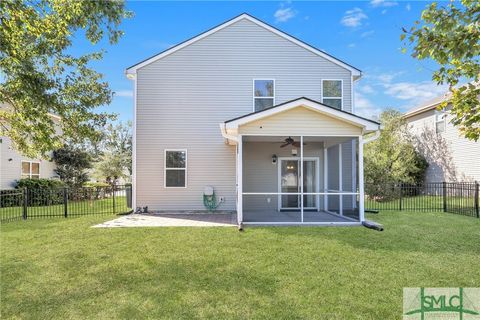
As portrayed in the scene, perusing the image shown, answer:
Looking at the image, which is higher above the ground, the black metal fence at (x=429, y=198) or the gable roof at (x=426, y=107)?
the gable roof at (x=426, y=107)

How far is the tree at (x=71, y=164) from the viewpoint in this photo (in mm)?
20109

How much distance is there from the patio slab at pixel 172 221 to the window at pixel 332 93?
608cm

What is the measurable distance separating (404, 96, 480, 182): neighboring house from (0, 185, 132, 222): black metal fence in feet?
51.2

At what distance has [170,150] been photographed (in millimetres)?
12328

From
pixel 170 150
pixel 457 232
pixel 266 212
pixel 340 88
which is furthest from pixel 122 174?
pixel 457 232

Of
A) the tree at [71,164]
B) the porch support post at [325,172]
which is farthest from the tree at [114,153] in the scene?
the porch support post at [325,172]

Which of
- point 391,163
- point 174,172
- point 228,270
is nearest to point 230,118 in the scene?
point 174,172

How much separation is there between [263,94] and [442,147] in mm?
12188

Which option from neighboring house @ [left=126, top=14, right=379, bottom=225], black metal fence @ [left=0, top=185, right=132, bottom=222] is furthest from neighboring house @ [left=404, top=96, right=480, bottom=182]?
black metal fence @ [left=0, top=185, right=132, bottom=222]

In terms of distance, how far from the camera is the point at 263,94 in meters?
12.6

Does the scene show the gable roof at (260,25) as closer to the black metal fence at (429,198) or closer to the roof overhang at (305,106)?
the roof overhang at (305,106)

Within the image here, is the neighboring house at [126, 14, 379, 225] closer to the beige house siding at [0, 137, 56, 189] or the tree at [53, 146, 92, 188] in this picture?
the beige house siding at [0, 137, 56, 189]

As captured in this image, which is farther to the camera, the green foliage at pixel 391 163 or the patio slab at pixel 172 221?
the green foliage at pixel 391 163

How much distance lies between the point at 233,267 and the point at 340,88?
9.81 metres
